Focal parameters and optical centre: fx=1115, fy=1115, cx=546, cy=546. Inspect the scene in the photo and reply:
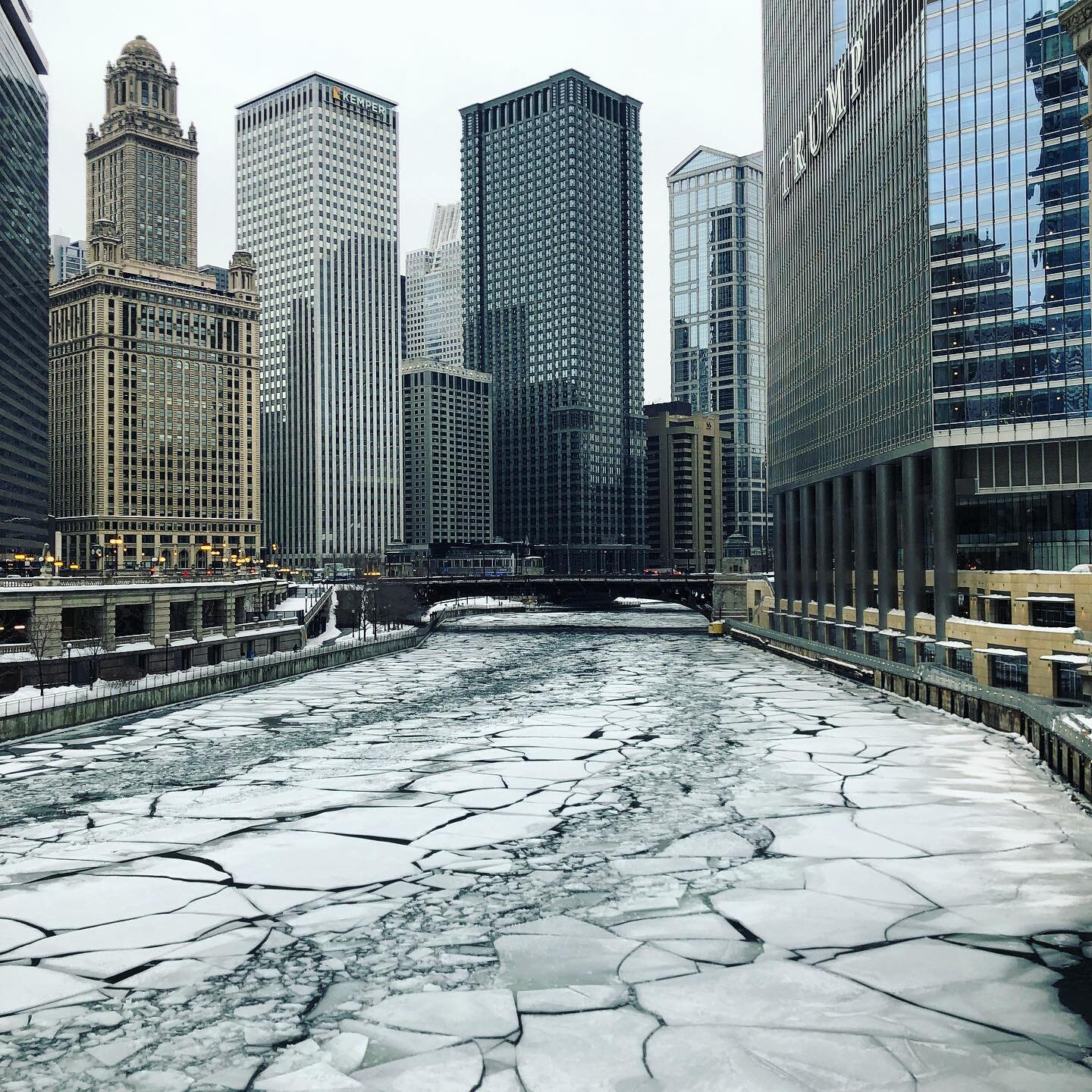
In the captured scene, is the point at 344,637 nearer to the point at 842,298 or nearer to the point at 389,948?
the point at 842,298

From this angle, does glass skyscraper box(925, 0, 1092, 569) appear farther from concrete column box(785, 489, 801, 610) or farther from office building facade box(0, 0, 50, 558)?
office building facade box(0, 0, 50, 558)

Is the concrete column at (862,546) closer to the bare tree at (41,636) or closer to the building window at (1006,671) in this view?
the building window at (1006,671)

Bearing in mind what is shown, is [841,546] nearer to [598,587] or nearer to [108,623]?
[108,623]

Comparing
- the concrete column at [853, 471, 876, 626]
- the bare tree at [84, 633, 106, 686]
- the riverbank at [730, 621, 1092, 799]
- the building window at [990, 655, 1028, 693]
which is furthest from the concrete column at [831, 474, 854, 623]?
the bare tree at [84, 633, 106, 686]

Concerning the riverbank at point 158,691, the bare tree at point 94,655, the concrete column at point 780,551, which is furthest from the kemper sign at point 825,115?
the bare tree at point 94,655

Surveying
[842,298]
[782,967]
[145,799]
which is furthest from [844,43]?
[782,967]

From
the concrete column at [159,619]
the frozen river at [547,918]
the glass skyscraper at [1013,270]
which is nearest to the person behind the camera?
the frozen river at [547,918]
